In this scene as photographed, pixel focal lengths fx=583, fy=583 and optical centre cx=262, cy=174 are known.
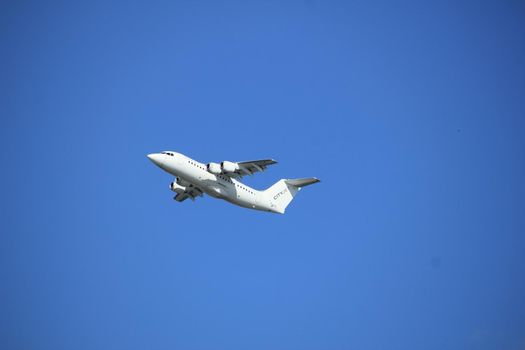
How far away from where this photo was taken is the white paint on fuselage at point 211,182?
112 feet

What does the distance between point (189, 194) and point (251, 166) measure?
6597mm

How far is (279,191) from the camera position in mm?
39781

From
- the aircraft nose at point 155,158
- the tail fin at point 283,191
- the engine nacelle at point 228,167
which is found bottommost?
the aircraft nose at point 155,158

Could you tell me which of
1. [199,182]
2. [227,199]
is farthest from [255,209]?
[199,182]

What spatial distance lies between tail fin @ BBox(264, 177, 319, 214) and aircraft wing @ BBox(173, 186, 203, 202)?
4.79m

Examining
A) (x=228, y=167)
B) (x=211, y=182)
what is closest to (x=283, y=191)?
(x=228, y=167)

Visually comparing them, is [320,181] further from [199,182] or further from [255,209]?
[199,182]

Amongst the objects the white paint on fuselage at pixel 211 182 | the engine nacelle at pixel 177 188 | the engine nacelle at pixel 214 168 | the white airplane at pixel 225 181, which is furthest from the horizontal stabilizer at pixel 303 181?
the engine nacelle at pixel 177 188

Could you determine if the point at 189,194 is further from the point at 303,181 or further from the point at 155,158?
the point at 303,181

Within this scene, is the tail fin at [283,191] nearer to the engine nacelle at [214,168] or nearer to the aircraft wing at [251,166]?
the aircraft wing at [251,166]

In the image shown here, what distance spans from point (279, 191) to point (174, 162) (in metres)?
8.66

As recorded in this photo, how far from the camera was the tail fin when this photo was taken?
3875cm

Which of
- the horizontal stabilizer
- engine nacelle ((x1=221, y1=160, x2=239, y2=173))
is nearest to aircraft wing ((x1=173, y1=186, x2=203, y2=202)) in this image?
engine nacelle ((x1=221, y1=160, x2=239, y2=173))

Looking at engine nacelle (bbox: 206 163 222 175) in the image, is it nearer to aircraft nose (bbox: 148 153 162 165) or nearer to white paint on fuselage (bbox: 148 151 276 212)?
white paint on fuselage (bbox: 148 151 276 212)
